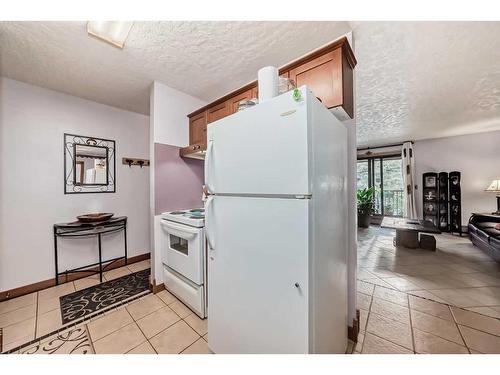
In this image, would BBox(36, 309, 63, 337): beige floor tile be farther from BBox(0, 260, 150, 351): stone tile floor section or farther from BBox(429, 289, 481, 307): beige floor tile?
BBox(429, 289, 481, 307): beige floor tile

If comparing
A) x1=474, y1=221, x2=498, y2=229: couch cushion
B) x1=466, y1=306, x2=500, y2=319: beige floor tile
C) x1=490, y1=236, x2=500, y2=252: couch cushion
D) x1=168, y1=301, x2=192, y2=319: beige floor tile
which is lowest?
x1=168, y1=301, x2=192, y2=319: beige floor tile

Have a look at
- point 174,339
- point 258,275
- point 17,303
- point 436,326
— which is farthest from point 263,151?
point 17,303

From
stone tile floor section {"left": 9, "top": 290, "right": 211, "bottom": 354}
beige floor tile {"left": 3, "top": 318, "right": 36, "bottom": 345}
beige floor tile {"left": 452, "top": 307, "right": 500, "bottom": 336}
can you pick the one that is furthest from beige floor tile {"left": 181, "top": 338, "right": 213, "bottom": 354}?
beige floor tile {"left": 452, "top": 307, "right": 500, "bottom": 336}

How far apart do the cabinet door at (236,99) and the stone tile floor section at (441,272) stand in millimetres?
2749

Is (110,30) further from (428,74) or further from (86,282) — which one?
(428,74)

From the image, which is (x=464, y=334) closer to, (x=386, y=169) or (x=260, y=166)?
(x=260, y=166)

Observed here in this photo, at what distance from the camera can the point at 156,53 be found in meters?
1.83

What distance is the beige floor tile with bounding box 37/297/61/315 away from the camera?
194 cm

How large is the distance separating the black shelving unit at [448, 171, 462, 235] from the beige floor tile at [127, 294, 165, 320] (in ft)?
22.0

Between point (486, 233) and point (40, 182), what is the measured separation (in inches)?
257

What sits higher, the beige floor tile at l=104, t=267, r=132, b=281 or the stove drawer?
the stove drawer

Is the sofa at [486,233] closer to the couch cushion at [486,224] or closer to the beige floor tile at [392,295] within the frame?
the couch cushion at [486,224]

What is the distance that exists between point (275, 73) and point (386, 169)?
6615 mm
